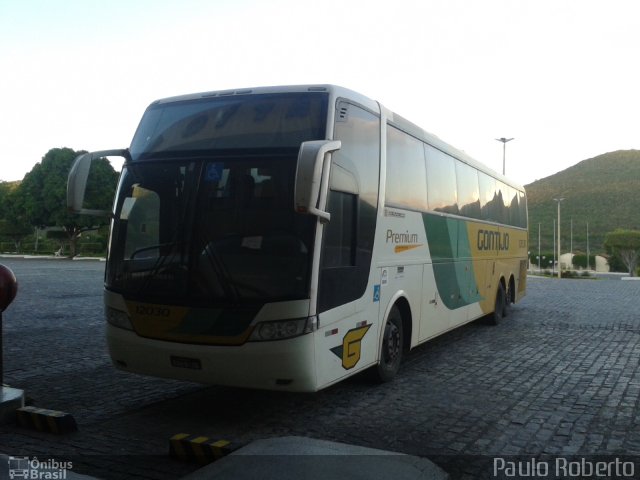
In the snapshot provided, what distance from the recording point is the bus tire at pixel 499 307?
14.2 metres

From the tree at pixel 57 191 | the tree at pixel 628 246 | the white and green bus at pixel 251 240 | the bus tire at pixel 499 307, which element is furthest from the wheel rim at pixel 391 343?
the tree at pixel 628 246

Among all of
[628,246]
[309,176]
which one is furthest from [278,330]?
[628,246]

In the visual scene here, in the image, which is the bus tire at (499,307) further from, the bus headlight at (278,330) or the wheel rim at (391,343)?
the bus headlight at (278,330)

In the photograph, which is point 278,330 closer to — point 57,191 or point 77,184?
point 77,184

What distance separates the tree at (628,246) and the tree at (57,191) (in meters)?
40.8

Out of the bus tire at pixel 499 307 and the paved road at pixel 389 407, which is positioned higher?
the bus tire at pixel 499 307

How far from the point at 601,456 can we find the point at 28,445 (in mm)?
4711

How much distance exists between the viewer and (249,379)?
590 centimetres

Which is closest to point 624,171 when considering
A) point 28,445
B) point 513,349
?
point 513,349

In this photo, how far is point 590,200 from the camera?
10356 cm

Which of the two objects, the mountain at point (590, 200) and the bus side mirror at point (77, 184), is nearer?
the bus side mirror at point (77, 184)

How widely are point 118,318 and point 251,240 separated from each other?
5.43 ft

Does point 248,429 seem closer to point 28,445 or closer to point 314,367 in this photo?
point 314,367

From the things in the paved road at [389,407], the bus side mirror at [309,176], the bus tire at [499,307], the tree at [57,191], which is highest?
the tree at [57,191]
